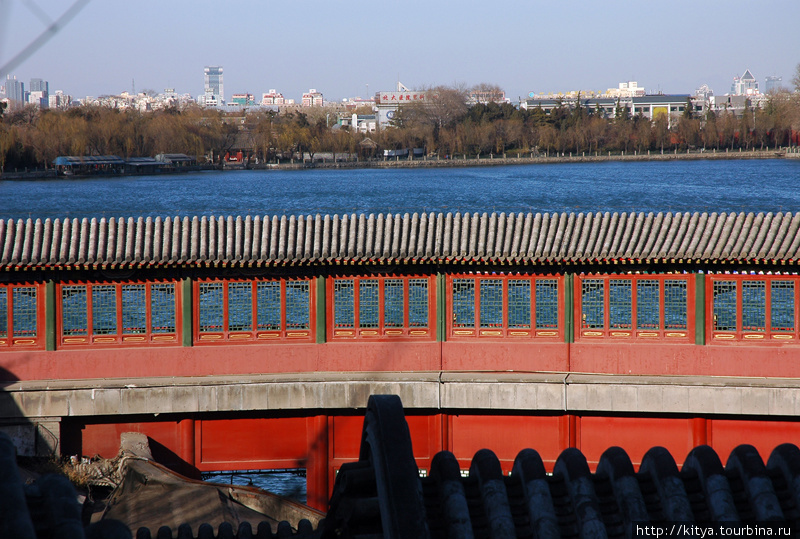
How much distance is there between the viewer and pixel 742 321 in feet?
35.6

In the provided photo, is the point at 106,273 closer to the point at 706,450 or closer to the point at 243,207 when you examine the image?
the point at 706,450

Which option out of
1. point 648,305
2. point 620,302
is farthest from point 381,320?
point 648,305

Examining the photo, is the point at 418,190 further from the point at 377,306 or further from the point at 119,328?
the point at 119,328

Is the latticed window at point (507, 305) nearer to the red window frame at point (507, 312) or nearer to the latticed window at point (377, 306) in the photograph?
the red window frame at point (507, 312)

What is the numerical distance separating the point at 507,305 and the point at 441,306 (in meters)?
0.90

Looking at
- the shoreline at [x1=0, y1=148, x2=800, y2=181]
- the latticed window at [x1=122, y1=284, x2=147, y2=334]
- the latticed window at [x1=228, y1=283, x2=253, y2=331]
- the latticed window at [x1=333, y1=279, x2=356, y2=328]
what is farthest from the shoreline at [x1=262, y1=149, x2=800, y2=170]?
the latticed window at [x1=228, y1=283, x2=253, y2=331]

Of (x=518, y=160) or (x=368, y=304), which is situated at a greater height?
(x=518, y=160)

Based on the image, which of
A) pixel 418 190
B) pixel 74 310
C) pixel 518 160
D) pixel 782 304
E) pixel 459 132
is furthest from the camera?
pixel 459 132

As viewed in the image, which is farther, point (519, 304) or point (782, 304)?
point (519, 304)

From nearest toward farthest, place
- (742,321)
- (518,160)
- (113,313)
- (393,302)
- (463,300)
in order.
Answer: (742,321) → (113,313) → (463,300) → (393,302) → (518,160)

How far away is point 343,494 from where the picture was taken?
3125mm

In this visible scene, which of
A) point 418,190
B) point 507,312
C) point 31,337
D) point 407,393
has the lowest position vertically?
point 407,393

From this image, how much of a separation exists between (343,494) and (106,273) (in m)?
8.59

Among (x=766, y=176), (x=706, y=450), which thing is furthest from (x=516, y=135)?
(x=706, y=450)
